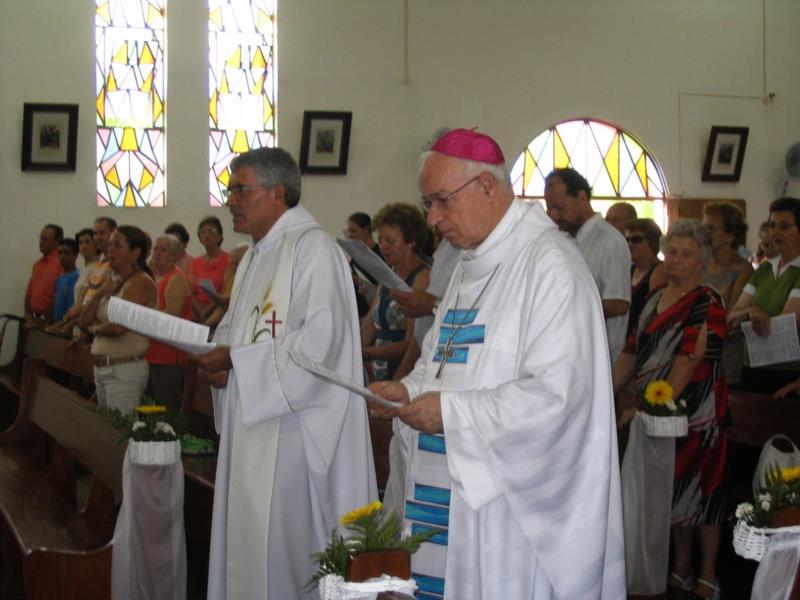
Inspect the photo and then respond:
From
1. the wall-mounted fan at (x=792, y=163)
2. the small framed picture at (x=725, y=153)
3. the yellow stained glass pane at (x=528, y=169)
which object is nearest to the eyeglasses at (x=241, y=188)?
the yellow stained glass pane at (x=528, y=169)

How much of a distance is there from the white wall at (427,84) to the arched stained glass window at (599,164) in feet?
0.58

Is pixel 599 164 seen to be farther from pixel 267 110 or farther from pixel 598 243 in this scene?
pixel 598 243

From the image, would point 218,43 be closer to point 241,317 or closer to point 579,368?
point 241,317

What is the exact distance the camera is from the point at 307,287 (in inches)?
159

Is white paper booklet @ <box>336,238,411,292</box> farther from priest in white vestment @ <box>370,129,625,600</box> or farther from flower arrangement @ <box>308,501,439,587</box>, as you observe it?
flower arrangement @ <box>308,501,439,587</box>

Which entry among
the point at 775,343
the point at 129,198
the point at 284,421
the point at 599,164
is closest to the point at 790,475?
the point at 284,421

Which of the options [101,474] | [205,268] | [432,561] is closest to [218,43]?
[205,268]

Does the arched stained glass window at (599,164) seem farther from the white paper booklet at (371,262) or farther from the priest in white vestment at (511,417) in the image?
the priest in white vestment at (511,417)

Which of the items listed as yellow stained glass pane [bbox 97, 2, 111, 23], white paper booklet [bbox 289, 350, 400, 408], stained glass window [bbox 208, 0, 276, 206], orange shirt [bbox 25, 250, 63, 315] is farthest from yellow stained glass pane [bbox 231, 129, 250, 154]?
white paper booklet [bbox 289, 350, 400, 408]

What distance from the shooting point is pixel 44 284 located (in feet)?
36.6

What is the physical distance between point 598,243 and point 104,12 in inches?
312

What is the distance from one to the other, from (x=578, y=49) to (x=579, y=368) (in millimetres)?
11197

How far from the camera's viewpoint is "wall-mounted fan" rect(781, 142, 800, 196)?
13.8 m

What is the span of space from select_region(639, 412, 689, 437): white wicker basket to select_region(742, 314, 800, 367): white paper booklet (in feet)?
3.63
